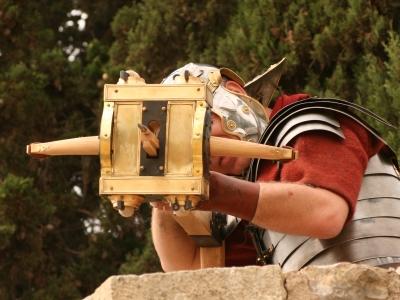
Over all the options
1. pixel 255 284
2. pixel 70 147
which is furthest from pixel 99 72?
pixel 255 284

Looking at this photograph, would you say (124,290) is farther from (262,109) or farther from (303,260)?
(262,109)

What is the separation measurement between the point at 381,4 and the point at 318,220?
3.28m

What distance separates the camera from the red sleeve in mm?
3584

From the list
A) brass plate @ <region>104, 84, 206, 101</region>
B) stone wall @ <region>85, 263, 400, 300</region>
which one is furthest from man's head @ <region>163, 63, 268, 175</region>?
stone wall @ <region>85, 263, 400, 300</region>

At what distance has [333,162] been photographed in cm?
364

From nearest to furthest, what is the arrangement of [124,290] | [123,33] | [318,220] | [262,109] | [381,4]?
1. [124,290]
2. [318,220]
3. [262,109]
4. [381,4]
5. [123,33]

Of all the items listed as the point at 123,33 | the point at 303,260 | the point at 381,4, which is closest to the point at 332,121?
the point at 303,260

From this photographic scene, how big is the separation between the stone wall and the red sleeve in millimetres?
525

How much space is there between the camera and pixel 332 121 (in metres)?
3.71

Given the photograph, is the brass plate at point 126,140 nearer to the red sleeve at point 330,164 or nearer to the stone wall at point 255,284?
the stone wall at point 255,284

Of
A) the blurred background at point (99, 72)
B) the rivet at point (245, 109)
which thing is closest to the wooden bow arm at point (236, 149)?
the rivet at point (245, 109)

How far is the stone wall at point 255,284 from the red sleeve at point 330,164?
525 mm

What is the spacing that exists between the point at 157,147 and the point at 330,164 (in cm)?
55

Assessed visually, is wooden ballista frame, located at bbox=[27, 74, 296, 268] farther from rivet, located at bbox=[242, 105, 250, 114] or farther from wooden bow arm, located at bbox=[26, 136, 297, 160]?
rivet, located at bbox=[242, 105, 250, 114]
